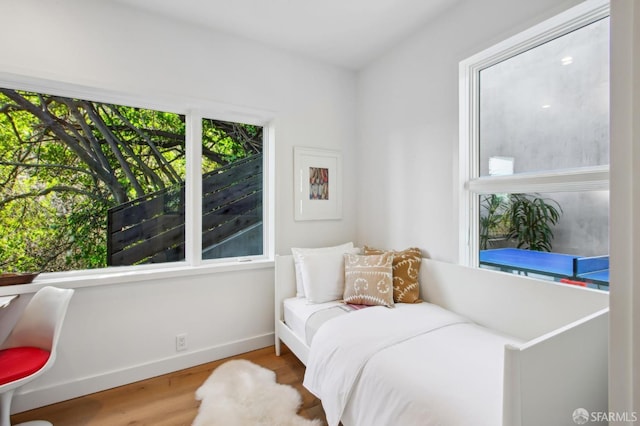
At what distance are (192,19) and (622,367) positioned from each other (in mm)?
2931

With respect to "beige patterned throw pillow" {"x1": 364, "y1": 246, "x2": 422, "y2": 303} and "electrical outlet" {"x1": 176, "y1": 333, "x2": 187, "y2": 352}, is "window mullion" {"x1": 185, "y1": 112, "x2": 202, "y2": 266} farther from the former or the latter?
"beige patterned throw pillow" {"x1": 364, "y1": 246, "x2": 422, "y2": 303}

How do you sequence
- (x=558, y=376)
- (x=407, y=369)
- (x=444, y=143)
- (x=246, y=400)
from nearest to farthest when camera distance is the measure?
(x=558, y=376)
(x=407, y=369)
(x=246, y=400)
(x=444, y=143)

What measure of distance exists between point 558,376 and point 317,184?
2295mm

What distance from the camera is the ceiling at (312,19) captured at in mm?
Answer: 2139

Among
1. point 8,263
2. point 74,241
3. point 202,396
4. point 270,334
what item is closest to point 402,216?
point 270,334

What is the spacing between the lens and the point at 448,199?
2.24 metres

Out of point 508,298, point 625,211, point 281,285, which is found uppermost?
point 625,211

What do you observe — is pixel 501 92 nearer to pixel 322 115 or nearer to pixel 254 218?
pixel 322 115

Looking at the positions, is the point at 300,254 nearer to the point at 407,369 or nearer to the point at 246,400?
the point at 246,400

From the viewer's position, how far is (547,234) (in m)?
1.82

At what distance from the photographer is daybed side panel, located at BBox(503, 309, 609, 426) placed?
877 millimetres

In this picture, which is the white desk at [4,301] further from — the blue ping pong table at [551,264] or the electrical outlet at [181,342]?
the blue ping pong table at [551,264]

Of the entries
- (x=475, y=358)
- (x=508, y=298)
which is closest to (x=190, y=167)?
(x=475, y=358)

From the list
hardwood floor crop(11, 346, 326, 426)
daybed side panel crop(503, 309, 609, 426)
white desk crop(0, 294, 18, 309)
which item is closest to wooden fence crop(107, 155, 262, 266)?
white desk crop(0, 294, 18, 309)
